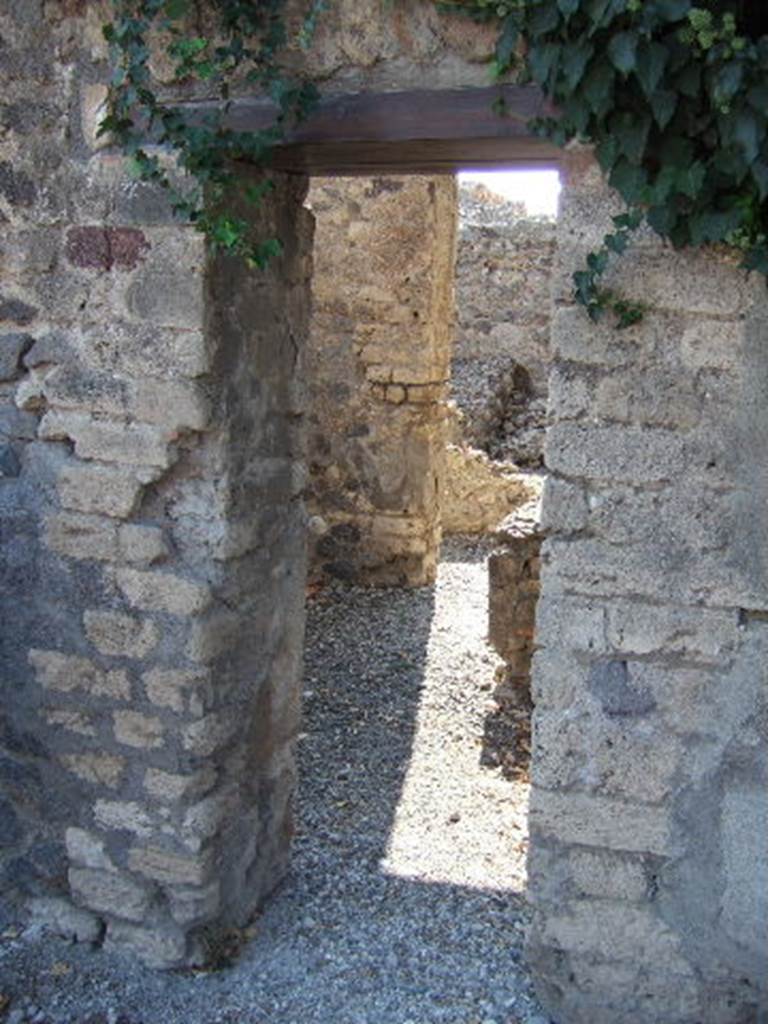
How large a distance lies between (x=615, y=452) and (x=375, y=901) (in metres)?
1.92

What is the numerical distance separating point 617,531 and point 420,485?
4571 millimetres

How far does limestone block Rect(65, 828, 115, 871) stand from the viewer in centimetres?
344

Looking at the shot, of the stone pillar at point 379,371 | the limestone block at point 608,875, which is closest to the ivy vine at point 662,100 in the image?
the limestone block at point 608,875

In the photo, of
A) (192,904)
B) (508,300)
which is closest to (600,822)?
(192,904)

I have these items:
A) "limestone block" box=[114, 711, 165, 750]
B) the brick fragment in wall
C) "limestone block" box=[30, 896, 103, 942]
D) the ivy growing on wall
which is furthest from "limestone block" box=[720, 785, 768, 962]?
the brick fragment in wall

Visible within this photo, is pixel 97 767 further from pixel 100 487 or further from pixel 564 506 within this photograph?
pixel 564 506

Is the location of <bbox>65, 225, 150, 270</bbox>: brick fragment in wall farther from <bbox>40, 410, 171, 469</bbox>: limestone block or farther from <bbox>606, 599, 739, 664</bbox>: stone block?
<bbox>606, 599, 739, 664</bbox>: stone block

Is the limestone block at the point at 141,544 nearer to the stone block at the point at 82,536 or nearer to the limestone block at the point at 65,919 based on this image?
the stone block at the point at 82,536

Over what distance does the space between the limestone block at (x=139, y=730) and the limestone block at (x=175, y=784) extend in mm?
83

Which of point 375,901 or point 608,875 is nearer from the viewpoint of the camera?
point 608,875

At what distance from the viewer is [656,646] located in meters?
2.82

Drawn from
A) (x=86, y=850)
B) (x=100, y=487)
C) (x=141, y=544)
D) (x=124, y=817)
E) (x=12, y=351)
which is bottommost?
(x=86, y=850)

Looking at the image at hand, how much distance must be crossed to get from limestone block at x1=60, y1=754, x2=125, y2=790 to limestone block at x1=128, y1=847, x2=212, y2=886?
23 cm

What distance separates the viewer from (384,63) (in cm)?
282
